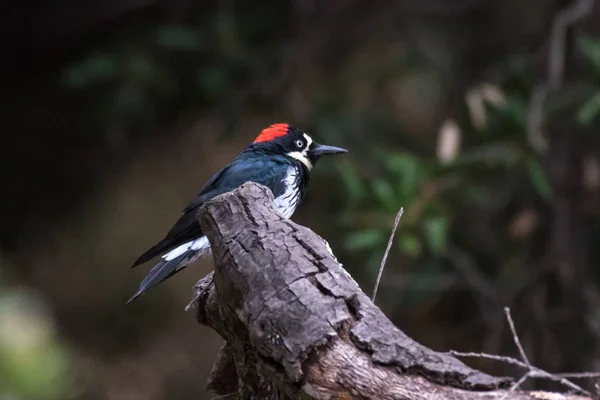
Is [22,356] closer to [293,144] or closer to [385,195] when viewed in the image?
[293,144]

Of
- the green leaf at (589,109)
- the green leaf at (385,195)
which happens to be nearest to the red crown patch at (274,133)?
the green leaf at (385,195)

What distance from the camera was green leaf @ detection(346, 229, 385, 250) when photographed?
137 inches

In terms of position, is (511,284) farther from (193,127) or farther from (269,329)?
(269,329)

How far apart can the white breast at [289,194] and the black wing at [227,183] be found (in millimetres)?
19

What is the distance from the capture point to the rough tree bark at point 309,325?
165 centimetres

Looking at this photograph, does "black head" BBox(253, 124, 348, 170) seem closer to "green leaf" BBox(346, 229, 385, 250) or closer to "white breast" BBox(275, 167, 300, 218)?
"white breast" BBox(275, 167, 300, 218)

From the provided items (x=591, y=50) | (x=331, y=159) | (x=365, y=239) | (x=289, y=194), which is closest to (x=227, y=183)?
(x=289, y=194)

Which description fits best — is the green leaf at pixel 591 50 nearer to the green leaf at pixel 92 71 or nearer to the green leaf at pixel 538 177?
the green leaf at pixel 538 177

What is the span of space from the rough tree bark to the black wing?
34.0 inches

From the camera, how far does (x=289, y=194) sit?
3.21 m

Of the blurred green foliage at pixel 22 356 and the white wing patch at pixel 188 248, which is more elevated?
the white wing patch at pixel 188 248

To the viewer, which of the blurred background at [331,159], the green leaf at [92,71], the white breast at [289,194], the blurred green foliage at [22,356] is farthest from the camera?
the green leaf at [92,71]

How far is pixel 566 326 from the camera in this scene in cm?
405

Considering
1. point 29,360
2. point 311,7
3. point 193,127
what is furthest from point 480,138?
point 29,360
